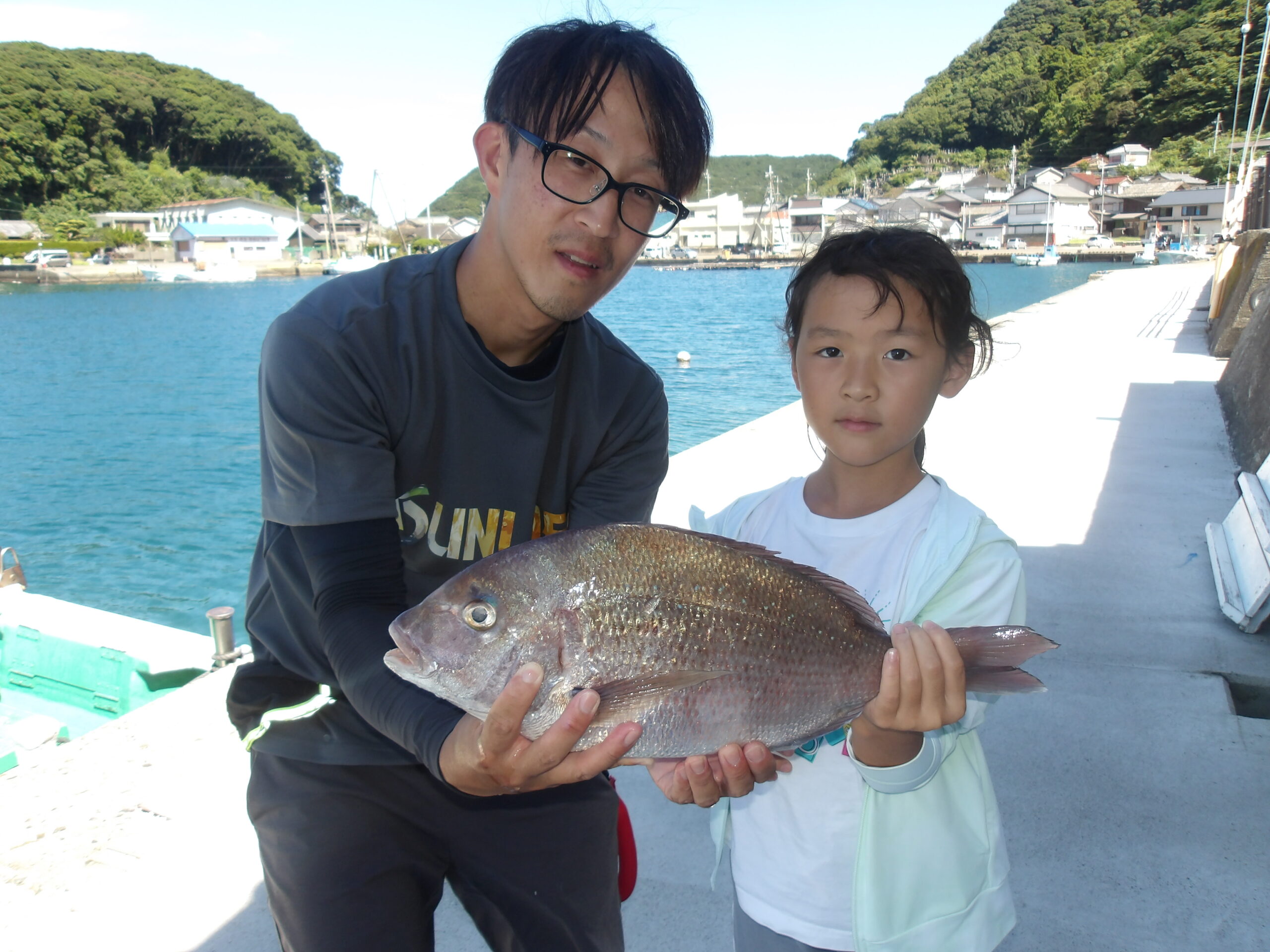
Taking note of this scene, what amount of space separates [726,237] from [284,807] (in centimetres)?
13095

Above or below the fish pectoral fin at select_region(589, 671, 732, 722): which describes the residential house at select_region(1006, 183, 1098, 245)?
above

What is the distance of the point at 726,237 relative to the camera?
126125 millimetres

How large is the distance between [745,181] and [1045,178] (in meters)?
86.5

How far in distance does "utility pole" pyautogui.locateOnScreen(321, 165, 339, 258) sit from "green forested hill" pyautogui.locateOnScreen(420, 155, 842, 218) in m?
35.1

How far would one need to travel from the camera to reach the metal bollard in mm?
4434

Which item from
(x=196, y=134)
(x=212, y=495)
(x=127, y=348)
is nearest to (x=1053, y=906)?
(x=212, y=495)

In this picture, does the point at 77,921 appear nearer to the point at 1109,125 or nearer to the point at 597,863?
the point at 597,863

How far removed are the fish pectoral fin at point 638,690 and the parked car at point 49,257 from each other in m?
94.4

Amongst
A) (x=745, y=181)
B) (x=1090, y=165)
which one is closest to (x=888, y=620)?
(x=1090, y=165)

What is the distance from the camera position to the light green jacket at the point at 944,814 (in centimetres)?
157

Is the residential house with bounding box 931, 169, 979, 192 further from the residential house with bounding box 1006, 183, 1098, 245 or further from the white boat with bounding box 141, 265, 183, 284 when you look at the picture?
the white boat with bounding box 141, 265, 183, 284

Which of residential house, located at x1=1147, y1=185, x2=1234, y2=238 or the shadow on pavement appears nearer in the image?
the shadow on pavement

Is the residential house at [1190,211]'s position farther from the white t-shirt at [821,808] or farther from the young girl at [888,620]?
the white t-shirt at [821,808]

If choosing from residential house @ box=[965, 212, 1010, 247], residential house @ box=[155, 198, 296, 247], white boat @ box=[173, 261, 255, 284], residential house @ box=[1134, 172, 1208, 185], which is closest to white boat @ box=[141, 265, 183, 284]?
white boat @ box=[173, 261, 255, 284]
